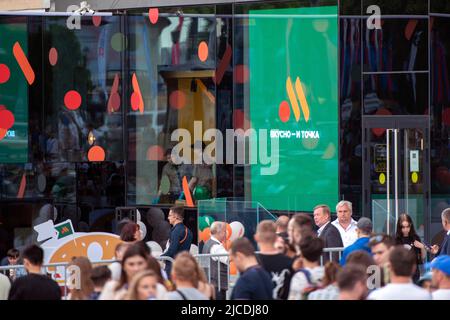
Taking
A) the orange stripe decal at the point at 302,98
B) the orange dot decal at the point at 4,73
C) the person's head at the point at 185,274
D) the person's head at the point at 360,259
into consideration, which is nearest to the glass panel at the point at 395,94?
the orange stripe decal at the point at 302,98

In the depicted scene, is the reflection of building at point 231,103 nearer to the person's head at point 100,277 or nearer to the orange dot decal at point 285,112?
the orange dot decal at point 285,112

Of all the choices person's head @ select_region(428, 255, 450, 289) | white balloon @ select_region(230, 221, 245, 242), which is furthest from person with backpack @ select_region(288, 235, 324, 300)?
white balloon @ select_region(230, 221, 245, 242)

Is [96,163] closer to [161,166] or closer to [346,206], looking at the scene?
[161,166]

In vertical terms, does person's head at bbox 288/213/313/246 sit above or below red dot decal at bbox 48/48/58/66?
below

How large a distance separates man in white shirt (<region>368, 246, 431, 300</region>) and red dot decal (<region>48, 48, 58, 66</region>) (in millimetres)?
12485

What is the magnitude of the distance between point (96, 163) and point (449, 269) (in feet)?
38.4

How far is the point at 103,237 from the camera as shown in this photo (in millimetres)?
20078

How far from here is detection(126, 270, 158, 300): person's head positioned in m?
9.35

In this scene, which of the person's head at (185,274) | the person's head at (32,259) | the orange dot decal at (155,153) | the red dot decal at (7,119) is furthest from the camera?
the orange dot decal at (155,153)

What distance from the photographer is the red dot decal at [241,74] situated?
2017 centimetres

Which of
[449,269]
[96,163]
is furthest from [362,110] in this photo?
[449,269]

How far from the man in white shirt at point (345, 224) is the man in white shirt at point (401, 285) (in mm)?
6109

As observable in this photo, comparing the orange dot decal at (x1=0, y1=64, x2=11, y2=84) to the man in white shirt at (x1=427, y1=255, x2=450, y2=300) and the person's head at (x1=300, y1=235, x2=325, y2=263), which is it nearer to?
the person's head at (x1=300, y1=235, x2=325, y2=263)

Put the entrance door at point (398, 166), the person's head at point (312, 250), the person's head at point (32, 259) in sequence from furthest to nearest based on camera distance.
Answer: the entrance door at point (398, 166)
the person's head at point (32, 259)
the person's head at point (312, 250)
